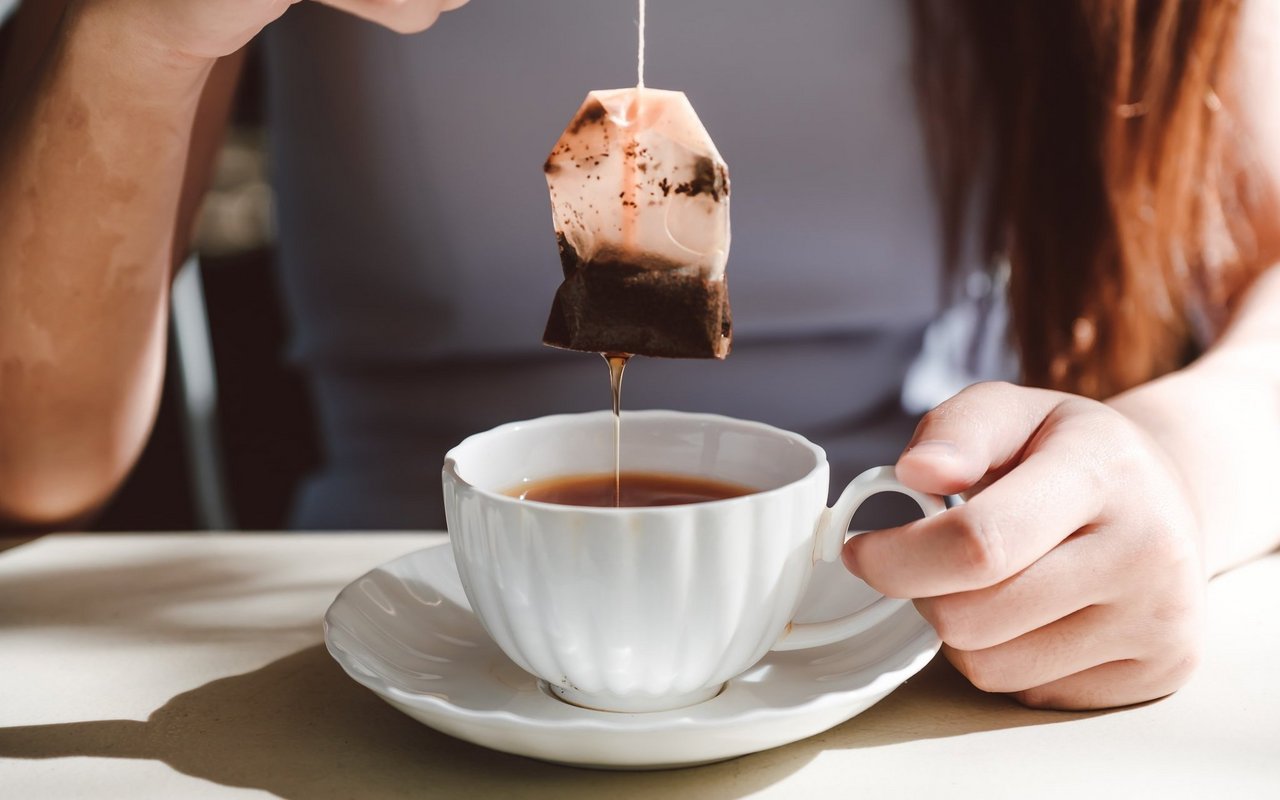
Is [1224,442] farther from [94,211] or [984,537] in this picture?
[94,211]

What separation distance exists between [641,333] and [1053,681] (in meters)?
0.39

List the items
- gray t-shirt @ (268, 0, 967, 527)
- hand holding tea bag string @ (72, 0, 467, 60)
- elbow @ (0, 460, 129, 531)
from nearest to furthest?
hand holding tea bag string @ (72, 0, 467, 60)
elbow @ (0, 460, 129, 531)
gray t-shirt @ (268, 0, 967, 527)

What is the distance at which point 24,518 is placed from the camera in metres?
1.36

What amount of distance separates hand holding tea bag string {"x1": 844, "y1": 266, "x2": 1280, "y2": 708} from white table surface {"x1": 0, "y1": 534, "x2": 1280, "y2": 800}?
1.5 inches

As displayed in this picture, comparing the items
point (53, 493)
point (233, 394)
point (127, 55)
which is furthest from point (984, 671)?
point (233, 394)

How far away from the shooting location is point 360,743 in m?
0.75

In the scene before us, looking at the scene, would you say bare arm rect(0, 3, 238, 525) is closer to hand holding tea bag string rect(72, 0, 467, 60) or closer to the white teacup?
hand holding tea bag string rect(72, 0, 467, 60)

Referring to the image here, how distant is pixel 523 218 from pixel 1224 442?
Answer: 0.96 metres

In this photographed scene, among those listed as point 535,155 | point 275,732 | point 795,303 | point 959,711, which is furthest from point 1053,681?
point 535,155

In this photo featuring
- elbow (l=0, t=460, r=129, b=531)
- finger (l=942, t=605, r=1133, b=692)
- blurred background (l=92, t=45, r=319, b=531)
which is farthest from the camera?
blurred background (l=92, t=45, r=319, b=531)

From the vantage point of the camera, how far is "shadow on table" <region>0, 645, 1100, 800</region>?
70 centimetres

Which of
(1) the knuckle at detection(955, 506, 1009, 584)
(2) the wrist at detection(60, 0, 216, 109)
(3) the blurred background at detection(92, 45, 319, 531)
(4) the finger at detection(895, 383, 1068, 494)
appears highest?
(2) the wrist at detection(60, 0, 216, 109)

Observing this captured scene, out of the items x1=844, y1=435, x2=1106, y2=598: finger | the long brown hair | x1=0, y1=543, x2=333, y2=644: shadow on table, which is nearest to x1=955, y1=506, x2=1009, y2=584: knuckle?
x1=844, y1=435, x2=1106, y2=598: finger

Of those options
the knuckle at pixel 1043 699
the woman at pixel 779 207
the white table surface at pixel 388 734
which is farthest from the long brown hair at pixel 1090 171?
the knuckle at pixel 1043 699
